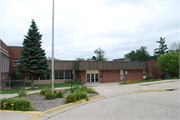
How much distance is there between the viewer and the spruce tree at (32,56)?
21.4 meters

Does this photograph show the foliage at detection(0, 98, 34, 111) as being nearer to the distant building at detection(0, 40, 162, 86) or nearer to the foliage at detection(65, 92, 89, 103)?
the foliage at detection(65, 92, 89, 103)

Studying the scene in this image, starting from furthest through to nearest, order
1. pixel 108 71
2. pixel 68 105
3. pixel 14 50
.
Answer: pixel 108 71, pixel 14 50, pixel 68 105

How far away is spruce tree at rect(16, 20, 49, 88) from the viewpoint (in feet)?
70.2

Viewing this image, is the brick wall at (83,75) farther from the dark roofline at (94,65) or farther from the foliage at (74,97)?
the foliage at (74,97)

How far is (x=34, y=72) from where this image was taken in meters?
21.7

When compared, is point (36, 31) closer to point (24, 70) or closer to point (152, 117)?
point (24, 70)

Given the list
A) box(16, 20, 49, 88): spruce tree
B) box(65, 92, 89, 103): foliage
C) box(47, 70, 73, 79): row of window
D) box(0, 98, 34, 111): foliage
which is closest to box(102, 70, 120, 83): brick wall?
box(47, 70, 73, 79): row of window

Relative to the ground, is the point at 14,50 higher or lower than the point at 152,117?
higher

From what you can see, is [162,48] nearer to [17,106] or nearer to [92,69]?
[92,69]

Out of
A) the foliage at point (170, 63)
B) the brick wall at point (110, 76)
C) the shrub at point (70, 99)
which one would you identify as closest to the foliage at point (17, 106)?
the shrub at point (70, 99)

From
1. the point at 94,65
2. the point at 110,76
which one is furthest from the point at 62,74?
the point at 110,76

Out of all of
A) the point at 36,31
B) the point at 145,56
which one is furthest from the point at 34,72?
the point at 145,56

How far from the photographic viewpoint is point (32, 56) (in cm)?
2150

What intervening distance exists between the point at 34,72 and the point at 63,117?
15.4 metres
